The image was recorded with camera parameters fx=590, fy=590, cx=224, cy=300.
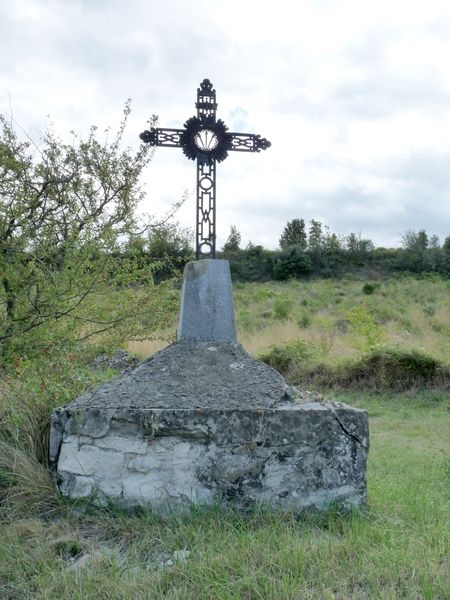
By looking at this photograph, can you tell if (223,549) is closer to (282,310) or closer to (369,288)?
(282,310)

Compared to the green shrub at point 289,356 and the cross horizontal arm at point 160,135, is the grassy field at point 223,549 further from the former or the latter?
the green shrub at point 289,356

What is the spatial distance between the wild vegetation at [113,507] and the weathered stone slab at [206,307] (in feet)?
2.45

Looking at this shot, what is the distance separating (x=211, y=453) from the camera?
3221 mm

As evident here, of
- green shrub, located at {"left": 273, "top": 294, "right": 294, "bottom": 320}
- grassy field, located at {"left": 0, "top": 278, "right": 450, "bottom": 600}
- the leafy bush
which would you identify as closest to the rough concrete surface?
grassy field, located at {"left": 0, "top": 278, "right": 450, "bottom": 600}

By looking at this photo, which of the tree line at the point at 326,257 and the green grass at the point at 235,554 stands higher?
the tree line at the point at 326,257

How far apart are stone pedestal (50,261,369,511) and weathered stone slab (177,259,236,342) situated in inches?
25.3

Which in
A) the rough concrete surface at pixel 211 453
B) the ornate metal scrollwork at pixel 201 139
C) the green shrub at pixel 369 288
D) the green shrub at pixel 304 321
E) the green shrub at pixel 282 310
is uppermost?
the ornate metal scrollwork at pixel 201 139

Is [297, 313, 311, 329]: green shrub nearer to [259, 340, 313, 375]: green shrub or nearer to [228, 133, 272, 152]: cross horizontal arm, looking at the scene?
[259, 340, 313, 375]: green shrub

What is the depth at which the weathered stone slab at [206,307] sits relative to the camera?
3.92 m

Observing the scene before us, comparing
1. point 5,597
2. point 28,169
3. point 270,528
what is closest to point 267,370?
point 270,528

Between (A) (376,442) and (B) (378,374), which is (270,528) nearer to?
(A) (376,442)

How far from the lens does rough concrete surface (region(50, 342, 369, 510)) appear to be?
10.5 ft

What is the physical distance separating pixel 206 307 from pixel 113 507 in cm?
139

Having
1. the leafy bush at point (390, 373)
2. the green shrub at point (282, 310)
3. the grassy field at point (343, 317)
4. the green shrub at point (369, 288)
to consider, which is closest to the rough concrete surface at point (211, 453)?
the grassy field at point (343, 317)
